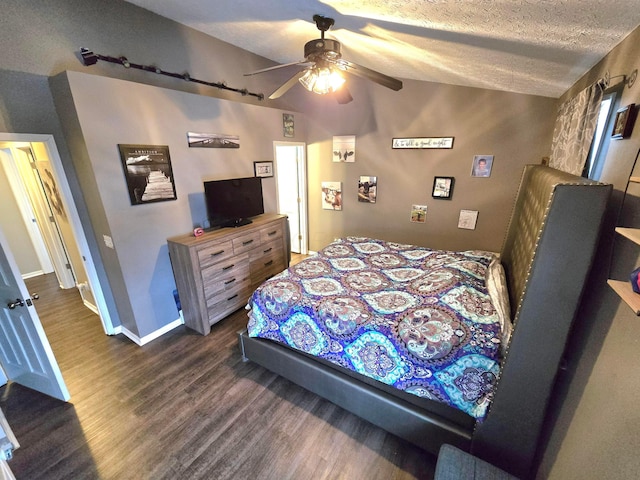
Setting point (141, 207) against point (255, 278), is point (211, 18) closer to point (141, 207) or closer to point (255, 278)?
point (141, 207)

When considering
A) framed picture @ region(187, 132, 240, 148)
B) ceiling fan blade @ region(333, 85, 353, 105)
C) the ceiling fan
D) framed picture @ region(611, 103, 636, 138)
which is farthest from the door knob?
framed picture @ region(611, 103, 636, 138)

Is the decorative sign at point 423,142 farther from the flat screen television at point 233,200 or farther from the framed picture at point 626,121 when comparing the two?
the framed picture at point 626,121

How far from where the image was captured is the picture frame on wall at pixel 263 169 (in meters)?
3.70

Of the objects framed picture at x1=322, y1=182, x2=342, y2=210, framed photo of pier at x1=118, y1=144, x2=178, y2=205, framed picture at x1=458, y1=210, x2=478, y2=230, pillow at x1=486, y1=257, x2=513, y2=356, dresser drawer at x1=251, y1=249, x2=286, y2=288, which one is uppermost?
framed photo of pier at x1=118, y1=144, x2=178, y2=205

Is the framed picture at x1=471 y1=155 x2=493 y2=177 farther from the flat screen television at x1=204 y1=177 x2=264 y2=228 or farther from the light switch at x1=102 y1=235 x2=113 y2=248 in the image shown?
the light switch at x1=102 y1=235 x2=113 y2=248

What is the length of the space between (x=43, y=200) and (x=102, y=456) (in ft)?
11.7

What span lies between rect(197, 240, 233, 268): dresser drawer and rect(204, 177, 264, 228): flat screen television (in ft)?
1.31

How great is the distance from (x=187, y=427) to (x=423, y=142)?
4058mm

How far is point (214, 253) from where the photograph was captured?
2.82 m

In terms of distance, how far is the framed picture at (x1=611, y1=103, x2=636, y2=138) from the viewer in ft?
3.81

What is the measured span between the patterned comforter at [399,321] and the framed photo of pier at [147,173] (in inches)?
60.7

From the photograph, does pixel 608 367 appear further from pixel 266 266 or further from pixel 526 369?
pixel 266 266

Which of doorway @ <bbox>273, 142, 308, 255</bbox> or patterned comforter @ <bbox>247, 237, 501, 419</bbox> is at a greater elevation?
doorway @ <bbox>273, 142, 308, 255</bbox>

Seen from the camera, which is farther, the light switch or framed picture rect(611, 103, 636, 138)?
the light switch
